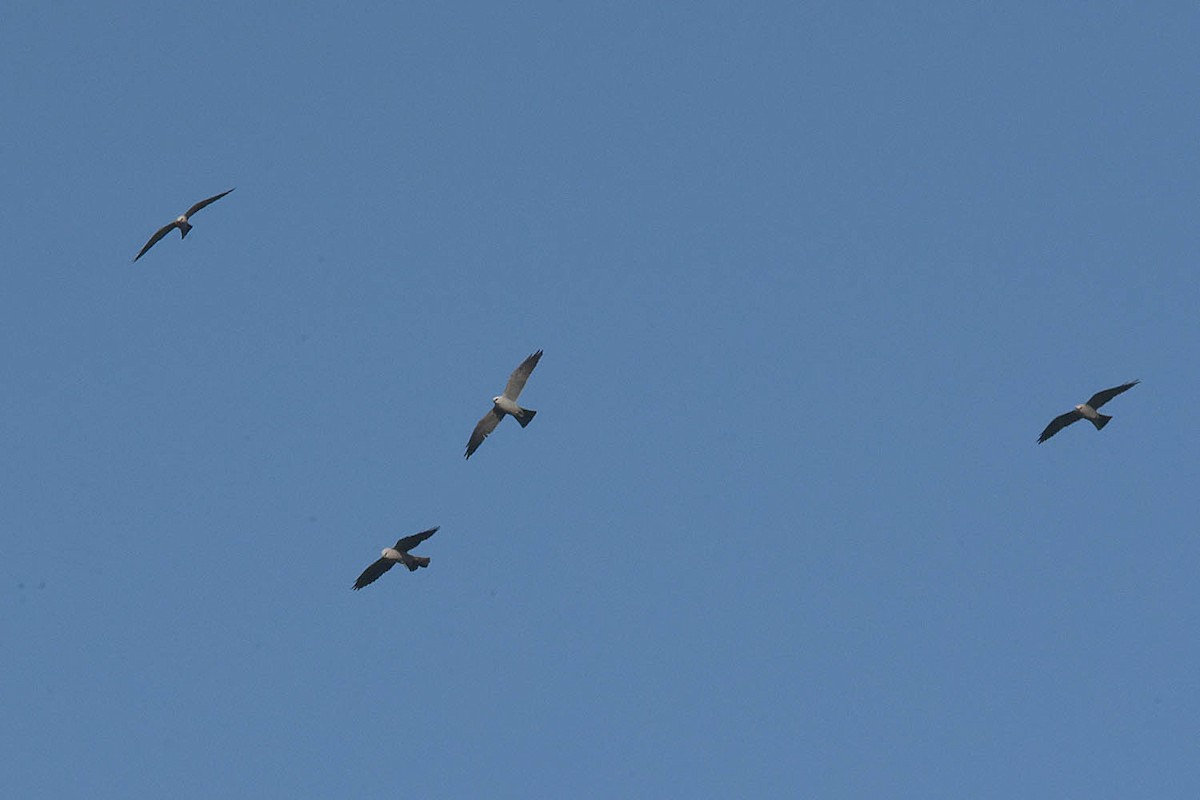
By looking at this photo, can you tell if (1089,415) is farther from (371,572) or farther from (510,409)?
(371,572)

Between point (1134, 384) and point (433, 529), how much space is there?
19.1 metres

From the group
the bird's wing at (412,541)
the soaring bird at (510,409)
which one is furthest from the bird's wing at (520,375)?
the bird's wing at (412,541)

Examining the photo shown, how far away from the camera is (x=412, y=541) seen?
49.8 m

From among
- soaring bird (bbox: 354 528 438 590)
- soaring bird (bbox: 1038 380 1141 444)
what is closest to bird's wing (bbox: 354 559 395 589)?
soaring bird (bbox: 354 528 438 590)

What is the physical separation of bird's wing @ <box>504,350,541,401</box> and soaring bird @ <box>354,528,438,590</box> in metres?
4.15

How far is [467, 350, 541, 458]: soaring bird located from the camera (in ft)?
164

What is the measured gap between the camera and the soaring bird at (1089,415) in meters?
52.9

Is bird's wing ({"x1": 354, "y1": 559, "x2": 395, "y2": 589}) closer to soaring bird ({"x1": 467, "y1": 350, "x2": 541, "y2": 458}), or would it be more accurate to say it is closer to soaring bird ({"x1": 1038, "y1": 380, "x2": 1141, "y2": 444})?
soaring bird ({"x1": 467, "y1": 350, "x2": 541, "y2": 458})

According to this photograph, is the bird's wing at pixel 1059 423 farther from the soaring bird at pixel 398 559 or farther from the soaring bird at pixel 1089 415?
the soaring bird at pixel 398 559

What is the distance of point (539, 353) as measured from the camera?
50.2m

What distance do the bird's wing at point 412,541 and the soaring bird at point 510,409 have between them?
7.60 ft

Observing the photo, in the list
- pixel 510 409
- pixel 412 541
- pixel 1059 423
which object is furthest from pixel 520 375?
pixel 1059 423

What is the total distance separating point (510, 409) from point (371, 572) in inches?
221

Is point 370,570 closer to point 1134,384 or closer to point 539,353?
point 539,353
